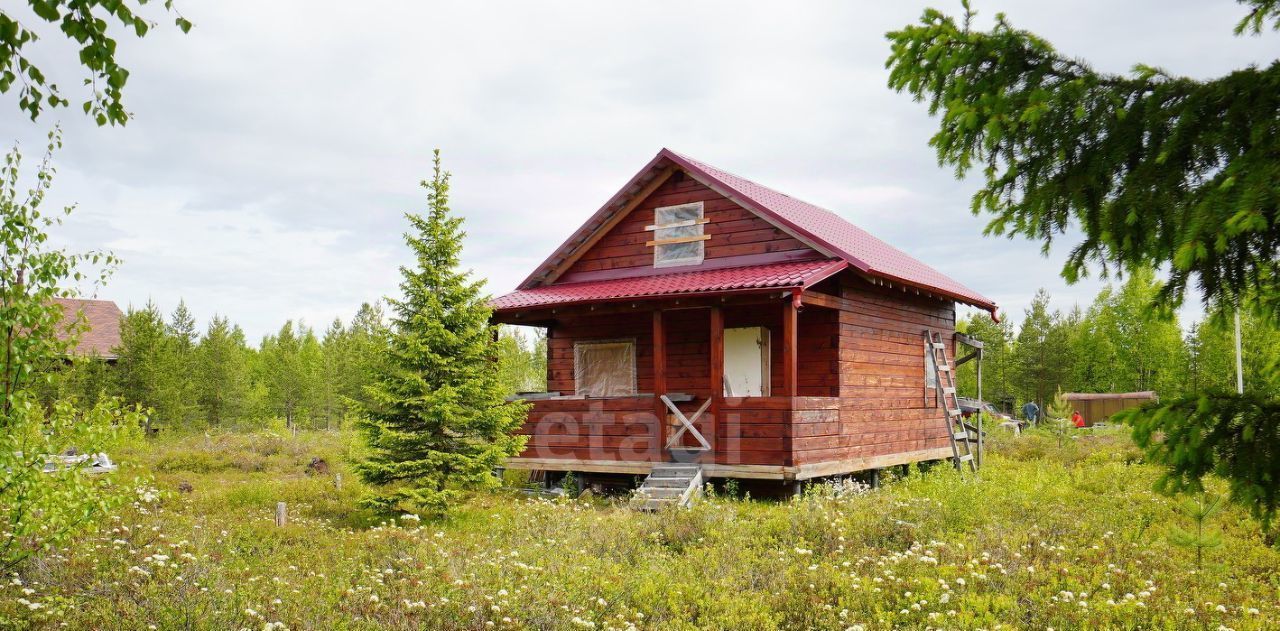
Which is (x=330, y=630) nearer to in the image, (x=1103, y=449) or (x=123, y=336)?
(x=1103, y=449)

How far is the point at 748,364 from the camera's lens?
56.4ft

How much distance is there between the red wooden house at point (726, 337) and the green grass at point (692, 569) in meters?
1.96

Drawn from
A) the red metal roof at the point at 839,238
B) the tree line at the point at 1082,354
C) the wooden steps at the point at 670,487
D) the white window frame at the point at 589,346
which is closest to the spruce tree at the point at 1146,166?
the wooden steps at the point at 670,487

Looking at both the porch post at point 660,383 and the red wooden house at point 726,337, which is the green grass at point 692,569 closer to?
the red wooden house at point 726,337

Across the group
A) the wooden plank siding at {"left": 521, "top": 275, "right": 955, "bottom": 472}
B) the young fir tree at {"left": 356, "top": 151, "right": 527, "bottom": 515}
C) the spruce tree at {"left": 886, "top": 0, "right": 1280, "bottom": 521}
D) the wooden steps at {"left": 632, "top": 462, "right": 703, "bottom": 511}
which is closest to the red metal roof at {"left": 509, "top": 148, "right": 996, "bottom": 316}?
the wooden plank siding at {"left": 521, "top": 275, "right": 955, "bottom": 472}

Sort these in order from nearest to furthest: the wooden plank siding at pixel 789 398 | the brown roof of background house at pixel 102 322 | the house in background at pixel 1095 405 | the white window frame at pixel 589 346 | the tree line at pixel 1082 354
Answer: the wooden plank siding at pixel 789 398, the white window frame at pixel 589 346, the brown roof of background house at pixel 102 322, the house in background at pixel 1095 405, the tree line at pixel 1082 354

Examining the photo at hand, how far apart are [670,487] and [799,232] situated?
527 cm

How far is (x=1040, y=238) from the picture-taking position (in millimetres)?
4539

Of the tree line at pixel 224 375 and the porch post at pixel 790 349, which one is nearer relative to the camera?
the porch post at pixel 790 349

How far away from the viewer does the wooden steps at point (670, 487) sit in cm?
1359

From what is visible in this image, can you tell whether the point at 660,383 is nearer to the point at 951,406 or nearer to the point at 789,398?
the point at 789,398

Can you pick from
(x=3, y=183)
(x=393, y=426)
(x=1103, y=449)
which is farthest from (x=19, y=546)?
(x=1103, y=449)

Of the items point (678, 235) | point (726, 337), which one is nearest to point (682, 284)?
point (726, 337)

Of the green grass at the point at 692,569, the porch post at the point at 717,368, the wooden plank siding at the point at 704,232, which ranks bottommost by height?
the green grass at the point at 692,569
